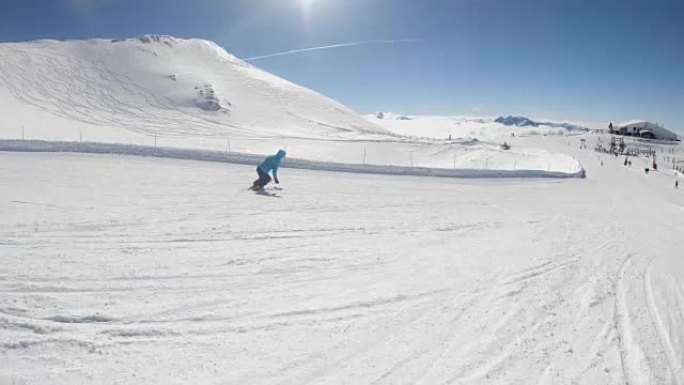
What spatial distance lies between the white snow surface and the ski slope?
81.4 ft

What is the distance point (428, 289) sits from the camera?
6000mm

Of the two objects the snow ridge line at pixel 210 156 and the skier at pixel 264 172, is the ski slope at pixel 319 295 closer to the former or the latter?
the skier at pixel 264 172

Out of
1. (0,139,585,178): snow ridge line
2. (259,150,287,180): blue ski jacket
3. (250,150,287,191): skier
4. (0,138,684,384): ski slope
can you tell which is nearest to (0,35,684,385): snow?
(0,138,684,384): ski slope

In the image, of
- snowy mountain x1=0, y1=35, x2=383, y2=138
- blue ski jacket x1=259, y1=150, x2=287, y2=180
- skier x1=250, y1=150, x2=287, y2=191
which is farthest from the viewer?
snowy mountain x1=0, y1=35, x2=383, y2=138

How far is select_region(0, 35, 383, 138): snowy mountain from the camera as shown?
199 ft

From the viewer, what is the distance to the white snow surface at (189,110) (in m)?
45.8

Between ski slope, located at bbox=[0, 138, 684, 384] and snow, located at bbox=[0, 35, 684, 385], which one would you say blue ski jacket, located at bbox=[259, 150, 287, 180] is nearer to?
snow, located at bbox=[0, 35, 684, 385]

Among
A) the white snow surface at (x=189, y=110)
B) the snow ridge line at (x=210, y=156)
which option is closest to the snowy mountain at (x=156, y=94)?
the white snow surface at (x=189, y=110)

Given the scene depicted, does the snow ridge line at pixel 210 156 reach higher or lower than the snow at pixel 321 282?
higher

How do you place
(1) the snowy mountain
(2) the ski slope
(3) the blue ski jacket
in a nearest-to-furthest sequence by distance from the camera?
(2) the ski slope
(3) the blue ski jacket
(1) the snowy mountain

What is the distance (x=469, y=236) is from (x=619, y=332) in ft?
14.4

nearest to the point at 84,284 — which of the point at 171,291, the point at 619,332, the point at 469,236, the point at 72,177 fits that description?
the point at 171,291

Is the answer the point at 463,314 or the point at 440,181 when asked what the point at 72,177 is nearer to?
the point at 463,314

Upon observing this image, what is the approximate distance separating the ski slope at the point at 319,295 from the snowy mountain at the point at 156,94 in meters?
48.4
